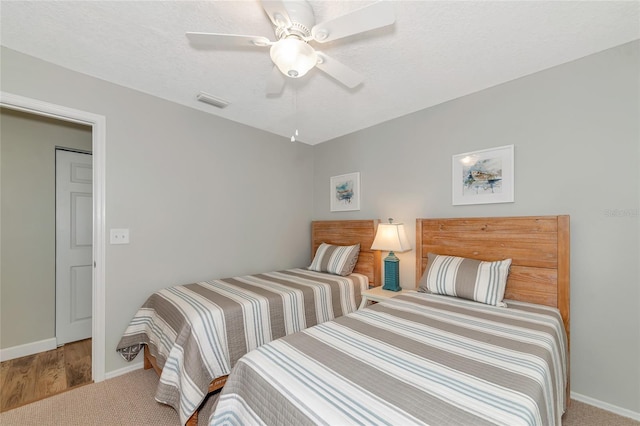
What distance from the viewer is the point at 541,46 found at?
1828 millimetres

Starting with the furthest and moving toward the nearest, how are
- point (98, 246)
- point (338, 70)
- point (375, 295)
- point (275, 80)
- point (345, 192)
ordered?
point (345, 192) < point (375, 295) < point (98, 246) < point (275, 80) < point (338, 70)

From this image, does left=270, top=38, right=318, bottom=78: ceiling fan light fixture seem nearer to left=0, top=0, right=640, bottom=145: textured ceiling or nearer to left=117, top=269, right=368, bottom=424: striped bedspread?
left=0, top=0, right=640, bottom=145: textured ceiling

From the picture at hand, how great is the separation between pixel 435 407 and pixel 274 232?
2781mm

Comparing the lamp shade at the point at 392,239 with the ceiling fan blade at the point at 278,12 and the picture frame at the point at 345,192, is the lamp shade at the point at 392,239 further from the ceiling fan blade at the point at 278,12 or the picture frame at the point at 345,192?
the ceiling fan blade at the point at 278,12

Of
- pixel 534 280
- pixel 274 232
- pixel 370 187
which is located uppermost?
pixel 370 187

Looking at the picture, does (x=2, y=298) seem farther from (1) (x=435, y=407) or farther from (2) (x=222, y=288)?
(1) (x=435, y=407)

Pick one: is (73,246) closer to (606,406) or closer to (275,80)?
(275,80)

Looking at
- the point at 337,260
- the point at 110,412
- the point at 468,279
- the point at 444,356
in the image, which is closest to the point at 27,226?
the point at 110,412

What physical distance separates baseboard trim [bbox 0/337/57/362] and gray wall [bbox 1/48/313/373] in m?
1.11

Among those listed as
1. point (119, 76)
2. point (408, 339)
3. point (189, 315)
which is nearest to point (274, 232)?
point (189, 315)

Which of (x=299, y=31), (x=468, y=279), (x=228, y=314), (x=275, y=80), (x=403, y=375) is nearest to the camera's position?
(x=403, y=375)

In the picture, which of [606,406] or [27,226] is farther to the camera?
[27,226]

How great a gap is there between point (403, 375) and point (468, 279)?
4.33 feet

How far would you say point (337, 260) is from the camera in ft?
10.2
